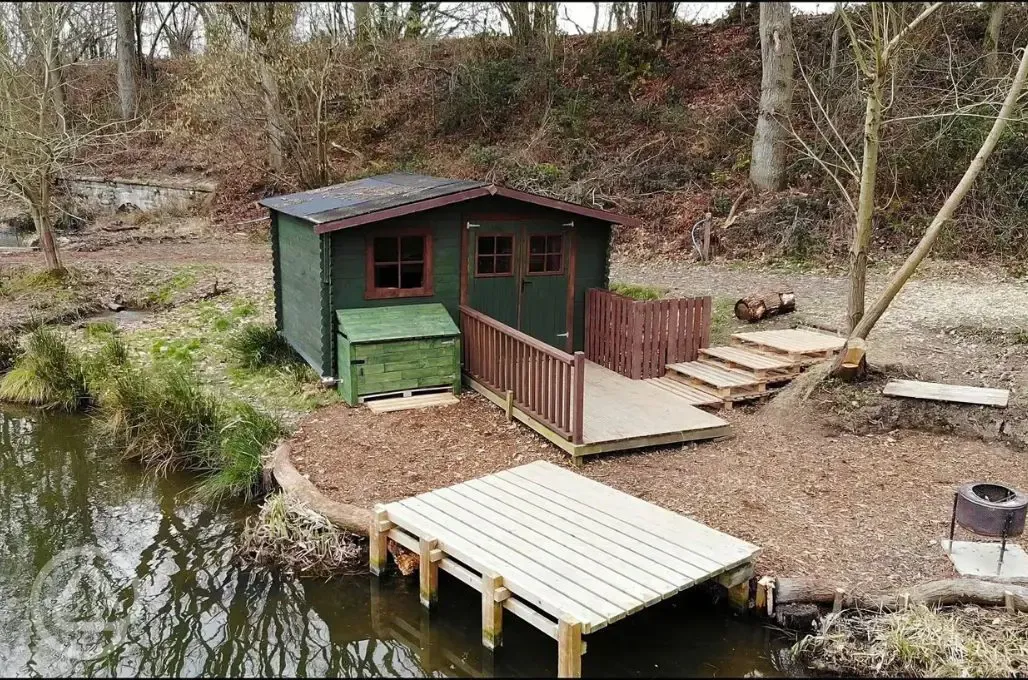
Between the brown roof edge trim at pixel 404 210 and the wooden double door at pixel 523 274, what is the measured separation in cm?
53

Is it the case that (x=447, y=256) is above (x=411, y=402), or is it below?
above

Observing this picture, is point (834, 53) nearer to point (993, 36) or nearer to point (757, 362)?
point (993, 36)

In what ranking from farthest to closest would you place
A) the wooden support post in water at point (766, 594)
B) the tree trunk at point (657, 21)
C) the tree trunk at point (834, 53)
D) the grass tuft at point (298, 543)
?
the tree trunk at point (657, 21)
the tree trunk at point (834, 53)
the grass tuft at point (298, 543)
the wooden support post in water at point (766, 594)

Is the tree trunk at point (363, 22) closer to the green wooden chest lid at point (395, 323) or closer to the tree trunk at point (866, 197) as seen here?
the green wooden chest lid at point (395, 323)

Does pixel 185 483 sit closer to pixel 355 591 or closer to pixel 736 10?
pixel 355 591

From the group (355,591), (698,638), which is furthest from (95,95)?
(698,638)

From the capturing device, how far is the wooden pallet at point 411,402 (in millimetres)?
8523

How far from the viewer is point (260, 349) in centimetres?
1044

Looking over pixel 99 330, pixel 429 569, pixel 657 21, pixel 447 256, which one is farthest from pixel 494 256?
pixel 657 21

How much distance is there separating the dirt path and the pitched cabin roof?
389cm

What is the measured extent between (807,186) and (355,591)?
1428 cm

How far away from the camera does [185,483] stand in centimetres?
803

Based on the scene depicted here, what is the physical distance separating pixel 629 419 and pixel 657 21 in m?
18.0

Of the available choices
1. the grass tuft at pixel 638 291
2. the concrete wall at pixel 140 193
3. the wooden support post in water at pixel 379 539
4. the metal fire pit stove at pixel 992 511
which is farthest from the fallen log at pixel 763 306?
the concrete wall at pixel 140 193
